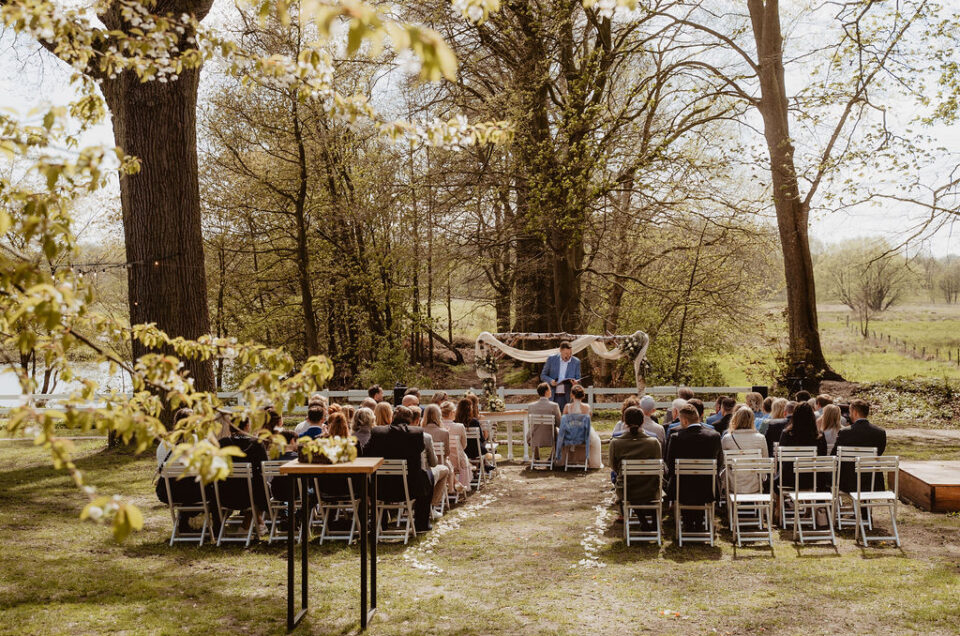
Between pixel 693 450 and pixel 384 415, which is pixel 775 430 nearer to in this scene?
pixel 693 450

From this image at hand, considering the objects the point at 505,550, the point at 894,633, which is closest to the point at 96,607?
the point at 505,550

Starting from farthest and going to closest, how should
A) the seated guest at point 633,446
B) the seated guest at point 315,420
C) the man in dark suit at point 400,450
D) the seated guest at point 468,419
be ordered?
1. the seated guest at point 468,419
2. the seated guest at point 633,446
3. the seated guest at point 315,420
4. the man in dark suit at point 400,450

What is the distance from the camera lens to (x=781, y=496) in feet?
29.8

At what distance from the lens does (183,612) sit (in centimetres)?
625

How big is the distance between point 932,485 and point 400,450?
6471mm

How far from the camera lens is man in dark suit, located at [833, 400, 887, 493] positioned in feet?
29.2

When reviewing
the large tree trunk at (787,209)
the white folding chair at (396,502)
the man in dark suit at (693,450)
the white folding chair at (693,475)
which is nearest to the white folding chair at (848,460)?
the man in dark suit at (693,450)

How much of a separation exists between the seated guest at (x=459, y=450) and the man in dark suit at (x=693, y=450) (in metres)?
3.11

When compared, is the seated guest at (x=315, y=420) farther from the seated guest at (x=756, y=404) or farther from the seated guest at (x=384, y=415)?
Result: the seated guest at (x=756, y=404)

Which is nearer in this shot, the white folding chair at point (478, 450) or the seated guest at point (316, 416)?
the seated guest at point (316, 416)

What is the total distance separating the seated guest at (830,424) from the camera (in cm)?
961

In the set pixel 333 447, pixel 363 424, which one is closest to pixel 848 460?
pixel 363 424

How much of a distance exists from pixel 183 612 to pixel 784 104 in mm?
19706

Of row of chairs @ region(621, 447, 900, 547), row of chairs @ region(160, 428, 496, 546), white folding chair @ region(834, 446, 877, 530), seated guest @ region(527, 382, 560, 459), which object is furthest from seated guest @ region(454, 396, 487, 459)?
white folding chair @ region(834, 446, 877, 530)
